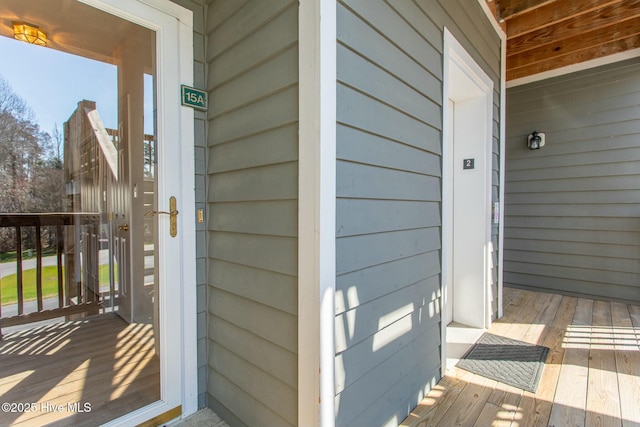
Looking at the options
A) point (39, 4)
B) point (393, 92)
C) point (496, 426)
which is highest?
point (39, 4)

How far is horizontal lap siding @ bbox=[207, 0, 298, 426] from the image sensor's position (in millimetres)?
1267

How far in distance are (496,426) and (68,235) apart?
3.41m

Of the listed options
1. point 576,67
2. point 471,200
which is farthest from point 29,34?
point 576,67

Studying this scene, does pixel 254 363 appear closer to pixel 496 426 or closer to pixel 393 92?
pixel 496 426

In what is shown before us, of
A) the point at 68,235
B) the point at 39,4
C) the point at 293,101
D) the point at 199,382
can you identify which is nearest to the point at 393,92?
the point at 293,101

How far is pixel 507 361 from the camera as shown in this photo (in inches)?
85.4

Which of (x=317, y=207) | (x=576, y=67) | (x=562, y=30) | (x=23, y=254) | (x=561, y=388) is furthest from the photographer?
(x=576, y=67)

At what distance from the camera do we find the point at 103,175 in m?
2.69

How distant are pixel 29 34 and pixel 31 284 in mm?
1906

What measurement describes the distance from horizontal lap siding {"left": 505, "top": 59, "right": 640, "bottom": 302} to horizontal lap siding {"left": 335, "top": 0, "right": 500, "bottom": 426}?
268 centimetres

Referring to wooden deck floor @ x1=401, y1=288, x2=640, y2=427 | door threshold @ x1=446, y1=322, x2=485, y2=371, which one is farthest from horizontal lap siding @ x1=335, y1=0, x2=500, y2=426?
door threshold @ x1=446, y1=322, x2=485, y2=371

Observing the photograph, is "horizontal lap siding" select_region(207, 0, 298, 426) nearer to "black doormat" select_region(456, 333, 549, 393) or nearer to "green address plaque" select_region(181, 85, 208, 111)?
"green address plaque" select_region(181, 85, 208, 111)

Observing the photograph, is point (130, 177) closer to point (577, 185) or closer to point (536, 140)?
point (536, 140)

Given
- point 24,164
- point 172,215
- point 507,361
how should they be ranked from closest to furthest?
point 172,215
point 507,361
point 24,164
